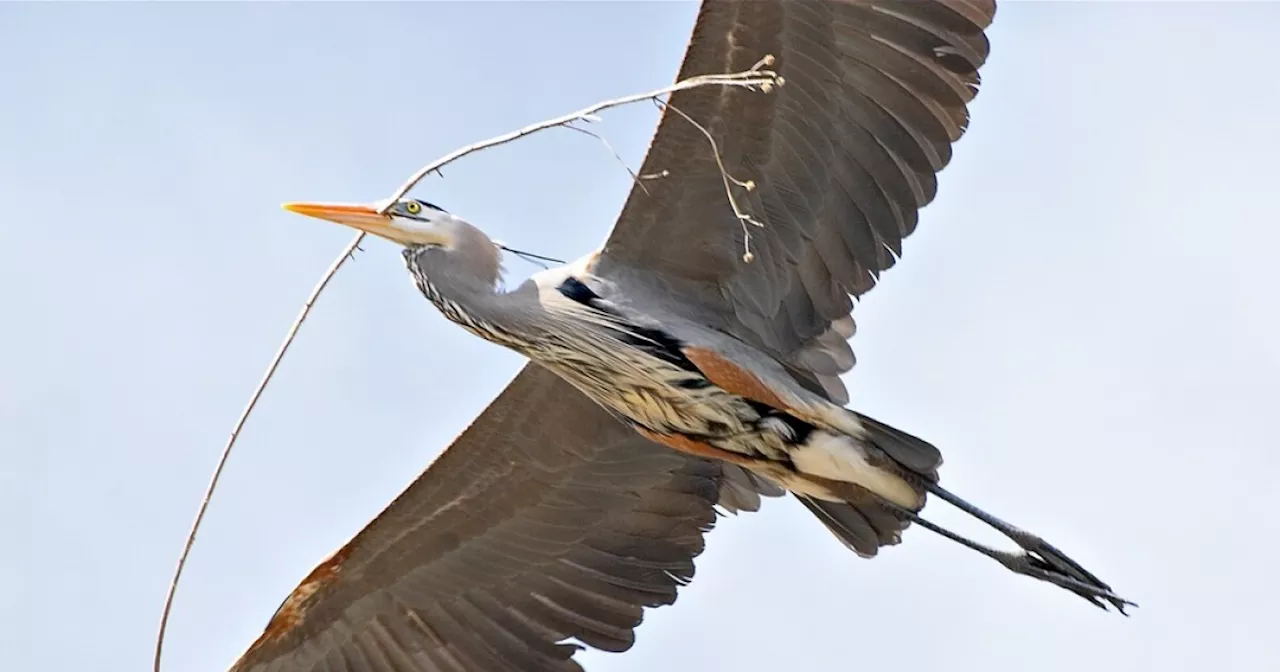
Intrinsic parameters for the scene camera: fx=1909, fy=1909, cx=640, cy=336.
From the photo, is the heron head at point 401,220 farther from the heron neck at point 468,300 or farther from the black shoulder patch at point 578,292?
the black shoulder patch at point 578,292

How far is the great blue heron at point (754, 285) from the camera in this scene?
7430 mm

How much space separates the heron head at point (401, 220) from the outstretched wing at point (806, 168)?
684 millimetres

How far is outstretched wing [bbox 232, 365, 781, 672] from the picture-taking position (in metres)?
8.50

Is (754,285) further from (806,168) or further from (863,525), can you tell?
(863,525)

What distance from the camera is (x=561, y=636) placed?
875cm

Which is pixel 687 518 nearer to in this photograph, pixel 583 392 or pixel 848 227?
pixel 583 392

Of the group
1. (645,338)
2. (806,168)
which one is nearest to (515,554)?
(645,338)

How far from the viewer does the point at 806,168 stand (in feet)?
25.0

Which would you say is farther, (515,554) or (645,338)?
(515,554)

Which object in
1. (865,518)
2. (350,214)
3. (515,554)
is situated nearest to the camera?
(350,214)

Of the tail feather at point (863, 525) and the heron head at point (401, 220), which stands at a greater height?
the heron head at point (401, 220)

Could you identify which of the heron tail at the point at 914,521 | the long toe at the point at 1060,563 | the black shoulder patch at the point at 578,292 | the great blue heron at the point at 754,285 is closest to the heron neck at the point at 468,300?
the great blue heron at the point at 754,285

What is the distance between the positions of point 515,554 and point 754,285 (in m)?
1.90

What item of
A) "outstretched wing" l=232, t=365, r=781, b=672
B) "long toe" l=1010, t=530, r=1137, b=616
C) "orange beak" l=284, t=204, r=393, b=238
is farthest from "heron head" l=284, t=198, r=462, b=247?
"long toe" l=1010, t=530, r=1137, b=616
